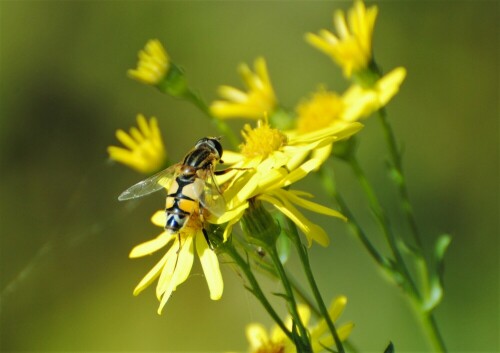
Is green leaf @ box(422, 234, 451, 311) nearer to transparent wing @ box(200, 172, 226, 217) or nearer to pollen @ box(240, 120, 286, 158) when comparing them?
pollen @ box(240, 120, 286, 158)

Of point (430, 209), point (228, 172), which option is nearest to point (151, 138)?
point (228, 172)

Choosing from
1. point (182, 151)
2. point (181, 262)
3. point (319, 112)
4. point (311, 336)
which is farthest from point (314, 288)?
point (182, 151)

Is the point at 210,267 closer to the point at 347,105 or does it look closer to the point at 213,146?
→ the point at 213,146

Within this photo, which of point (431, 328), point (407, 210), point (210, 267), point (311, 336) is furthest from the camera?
point (407, 210)

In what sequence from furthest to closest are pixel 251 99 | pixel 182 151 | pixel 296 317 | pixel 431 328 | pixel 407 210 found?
1. pixel 182 151
2. pixel 251 99
3. pixel 407 210
4. pixel 431 328
5. pixel 296 317

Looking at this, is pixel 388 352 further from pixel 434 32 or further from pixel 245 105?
pixel 434 32
